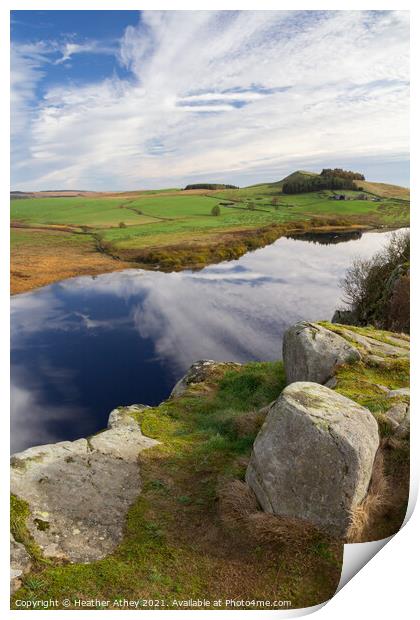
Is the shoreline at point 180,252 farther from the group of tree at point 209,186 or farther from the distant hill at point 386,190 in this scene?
the group of tree at point 209,186

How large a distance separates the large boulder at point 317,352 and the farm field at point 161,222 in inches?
155

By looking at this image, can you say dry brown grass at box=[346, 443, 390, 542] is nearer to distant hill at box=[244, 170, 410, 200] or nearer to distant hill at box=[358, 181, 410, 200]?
distant hill at box=[358, 181, 410, 200]

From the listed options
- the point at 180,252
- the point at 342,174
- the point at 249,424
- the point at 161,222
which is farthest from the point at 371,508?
the point at 161,222

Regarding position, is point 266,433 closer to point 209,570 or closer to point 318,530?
point 318,530

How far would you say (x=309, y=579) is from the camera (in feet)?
22.7

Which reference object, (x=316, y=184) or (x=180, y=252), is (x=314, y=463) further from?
(x=180, y=252)

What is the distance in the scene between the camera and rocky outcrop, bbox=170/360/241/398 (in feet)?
59.4

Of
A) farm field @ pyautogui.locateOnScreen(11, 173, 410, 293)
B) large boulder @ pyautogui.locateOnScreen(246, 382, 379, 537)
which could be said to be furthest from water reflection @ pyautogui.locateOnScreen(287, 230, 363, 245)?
large boulder @ pyautogui.locateOnScreen(246, 382, 379, 537)

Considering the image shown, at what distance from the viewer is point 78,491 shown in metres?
8.61

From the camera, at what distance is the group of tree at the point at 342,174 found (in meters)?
11.9

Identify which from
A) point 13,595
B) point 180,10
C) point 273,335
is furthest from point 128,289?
point 13,595

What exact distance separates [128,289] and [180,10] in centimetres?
1408

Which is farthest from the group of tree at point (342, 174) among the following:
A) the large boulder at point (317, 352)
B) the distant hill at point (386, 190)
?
the large boulder at point (317, 352)

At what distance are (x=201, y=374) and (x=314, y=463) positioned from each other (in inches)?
455
